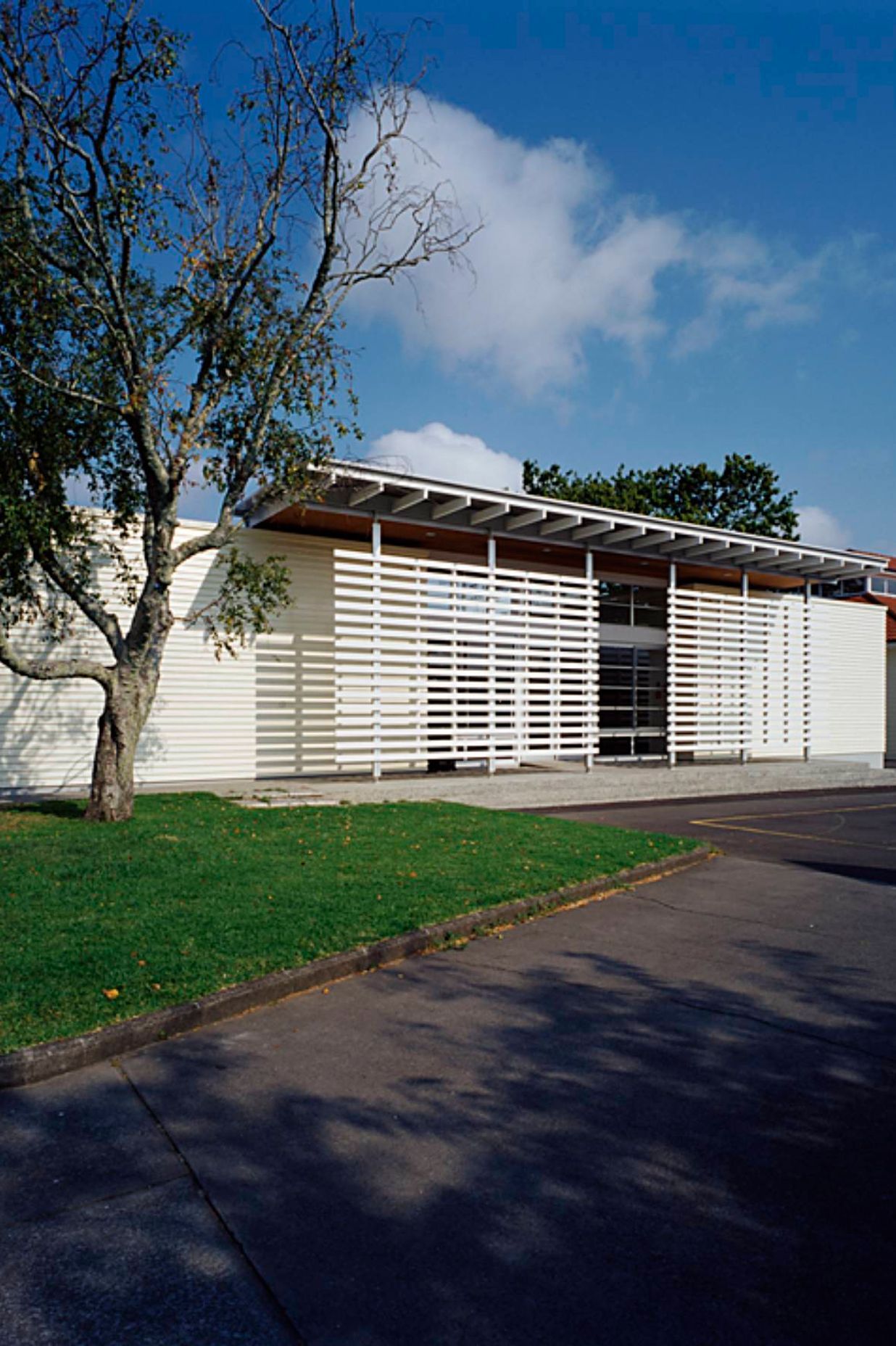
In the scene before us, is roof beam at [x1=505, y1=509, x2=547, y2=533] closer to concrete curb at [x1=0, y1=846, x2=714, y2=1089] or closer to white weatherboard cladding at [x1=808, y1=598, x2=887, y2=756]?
concrete curb at [x1=0, y1=846, x2=714, y2=1089]

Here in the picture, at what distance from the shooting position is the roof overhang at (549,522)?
556 inches

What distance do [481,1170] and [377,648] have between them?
11736mm

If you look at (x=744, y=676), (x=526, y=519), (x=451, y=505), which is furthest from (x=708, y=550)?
(x=451, y=505)

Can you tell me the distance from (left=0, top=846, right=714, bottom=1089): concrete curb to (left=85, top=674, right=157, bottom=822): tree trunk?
17.2 ft

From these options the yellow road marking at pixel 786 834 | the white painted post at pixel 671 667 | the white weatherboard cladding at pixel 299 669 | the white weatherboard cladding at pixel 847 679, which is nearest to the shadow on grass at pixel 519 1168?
the yellow road marking at pixel 786 834

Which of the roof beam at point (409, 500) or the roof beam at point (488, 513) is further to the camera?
the roof beam at point (488, 513)

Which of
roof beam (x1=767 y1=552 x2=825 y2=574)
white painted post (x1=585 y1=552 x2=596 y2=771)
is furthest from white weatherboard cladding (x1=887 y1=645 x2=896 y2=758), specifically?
white painted post (x1=585 y1=552 x2=596 y2=771)

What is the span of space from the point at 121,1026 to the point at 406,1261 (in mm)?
2194

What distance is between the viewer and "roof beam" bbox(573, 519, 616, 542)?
17.1m

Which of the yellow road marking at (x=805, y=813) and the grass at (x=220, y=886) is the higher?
the grass at (x=220, y=886)

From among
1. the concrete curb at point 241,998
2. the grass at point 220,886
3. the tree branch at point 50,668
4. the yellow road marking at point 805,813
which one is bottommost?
the yellow road marking at point 805,813

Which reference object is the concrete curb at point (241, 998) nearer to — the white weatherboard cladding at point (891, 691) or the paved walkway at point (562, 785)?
the paved walkway at point (562, 785)

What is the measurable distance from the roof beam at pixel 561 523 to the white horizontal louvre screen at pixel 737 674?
365cm

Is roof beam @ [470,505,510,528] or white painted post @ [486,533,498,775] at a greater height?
roof beam @ [470,505,510,528]
